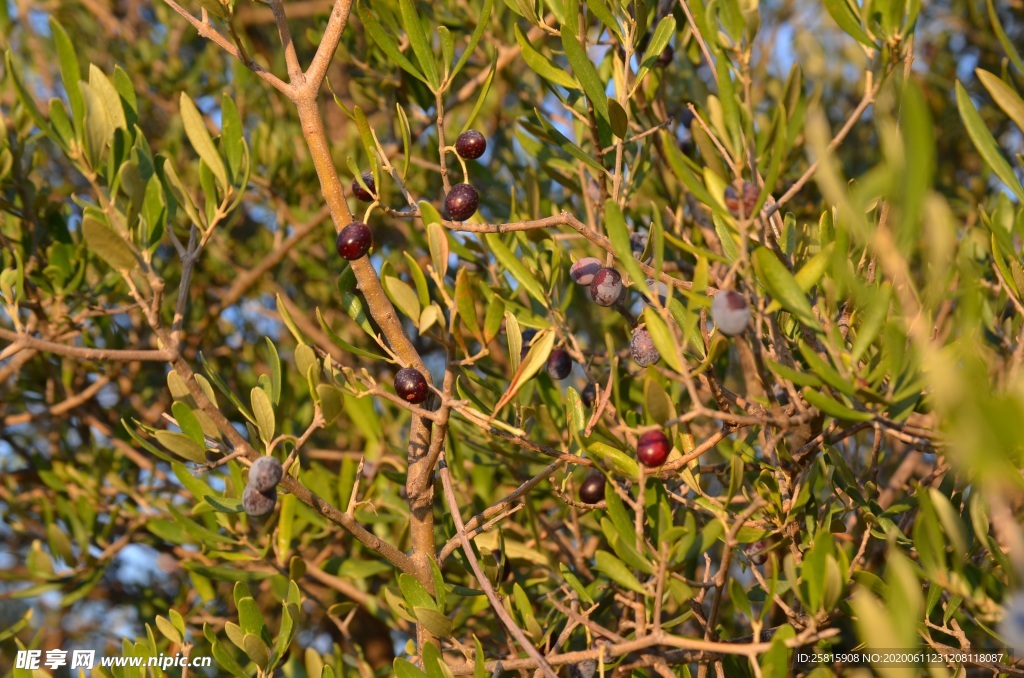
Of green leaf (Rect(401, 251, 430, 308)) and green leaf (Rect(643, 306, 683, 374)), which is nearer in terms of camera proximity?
green leaf (Rect(643, 306, 683, 374))

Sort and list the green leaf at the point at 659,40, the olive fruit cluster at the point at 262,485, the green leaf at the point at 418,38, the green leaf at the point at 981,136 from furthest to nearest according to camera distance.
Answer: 1. the green leaf at the point at 659,40
2. the green leaf at the point at 418,38
3. the olive fruit cluster at the point at 262,485
4. the green leaf at the point at 981,136

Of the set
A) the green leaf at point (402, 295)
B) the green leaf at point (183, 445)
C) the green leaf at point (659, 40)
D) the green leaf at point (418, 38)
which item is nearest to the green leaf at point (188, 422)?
the green leaf at point (183, 445)

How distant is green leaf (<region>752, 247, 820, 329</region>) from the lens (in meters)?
0.79

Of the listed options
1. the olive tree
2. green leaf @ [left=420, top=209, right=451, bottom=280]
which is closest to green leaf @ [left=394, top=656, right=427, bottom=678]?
the olive tree

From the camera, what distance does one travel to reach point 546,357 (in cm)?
104

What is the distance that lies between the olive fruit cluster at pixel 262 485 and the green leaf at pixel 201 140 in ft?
1.49

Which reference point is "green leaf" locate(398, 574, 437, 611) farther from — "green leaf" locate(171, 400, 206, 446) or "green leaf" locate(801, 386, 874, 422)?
"green leaf" locate(801, 386, 874, 422)

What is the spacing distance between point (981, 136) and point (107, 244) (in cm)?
104

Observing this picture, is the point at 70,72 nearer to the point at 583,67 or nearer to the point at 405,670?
the point at 583,67

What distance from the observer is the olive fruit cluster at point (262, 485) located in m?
1.01

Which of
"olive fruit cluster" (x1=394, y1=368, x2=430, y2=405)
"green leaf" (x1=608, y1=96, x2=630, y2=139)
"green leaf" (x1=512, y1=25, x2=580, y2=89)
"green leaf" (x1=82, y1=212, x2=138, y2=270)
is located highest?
"green leaf" (x1=512, y1=25, x2=580, y2=89)

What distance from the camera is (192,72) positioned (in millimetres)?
2758

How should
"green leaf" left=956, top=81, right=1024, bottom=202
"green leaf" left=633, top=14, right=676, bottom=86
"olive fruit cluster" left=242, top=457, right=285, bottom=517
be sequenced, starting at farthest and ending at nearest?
"green leaf" left=633, top=14, right=676, bottom=86 → "olive fruit cluster" left=242, top=457, right=285, bottom=517 → "green leaf" left=956, top=81, right=1024, bottom=202

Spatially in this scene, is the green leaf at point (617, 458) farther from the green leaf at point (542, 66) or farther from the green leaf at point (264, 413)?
the green leaf at point (542, 66)
